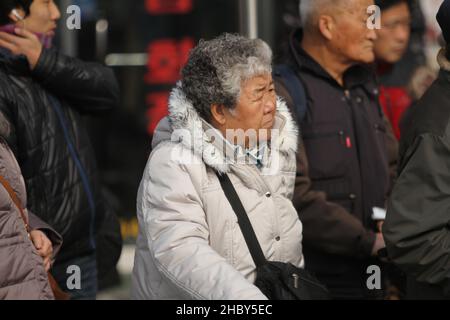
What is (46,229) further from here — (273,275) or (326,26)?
(326,26)

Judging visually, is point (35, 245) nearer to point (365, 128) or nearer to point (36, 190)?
point (36, 190)


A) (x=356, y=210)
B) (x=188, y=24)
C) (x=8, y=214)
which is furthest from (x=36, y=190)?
(x=188, y=24)

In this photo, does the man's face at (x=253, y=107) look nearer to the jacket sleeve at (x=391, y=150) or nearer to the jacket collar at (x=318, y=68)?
the jacket collar at (x=318, y=68)

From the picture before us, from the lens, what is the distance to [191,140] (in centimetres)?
354

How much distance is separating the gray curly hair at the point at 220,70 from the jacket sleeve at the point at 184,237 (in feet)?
0.96

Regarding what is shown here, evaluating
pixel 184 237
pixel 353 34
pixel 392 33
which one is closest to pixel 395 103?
pixel 392 33

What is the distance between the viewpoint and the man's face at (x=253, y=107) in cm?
368

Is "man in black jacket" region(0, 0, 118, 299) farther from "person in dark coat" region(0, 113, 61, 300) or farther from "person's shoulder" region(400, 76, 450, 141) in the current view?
"person's shoulder" region(400, 76, 450, 141)

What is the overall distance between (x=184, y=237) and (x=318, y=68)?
1545mm

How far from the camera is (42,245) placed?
3707mm

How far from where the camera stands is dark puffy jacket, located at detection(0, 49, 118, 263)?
4105 mm

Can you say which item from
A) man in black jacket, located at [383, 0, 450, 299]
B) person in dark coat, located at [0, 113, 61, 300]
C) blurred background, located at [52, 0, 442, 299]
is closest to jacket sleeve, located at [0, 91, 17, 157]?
person in dark coat, located at [0, 113, 61, 300]
